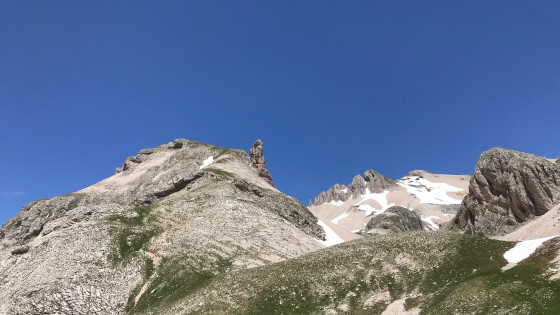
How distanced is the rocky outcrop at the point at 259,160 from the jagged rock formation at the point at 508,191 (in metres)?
74.4

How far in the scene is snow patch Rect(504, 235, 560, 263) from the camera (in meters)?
45.4

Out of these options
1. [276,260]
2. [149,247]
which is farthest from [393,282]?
[149,247]

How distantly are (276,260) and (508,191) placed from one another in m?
63.7

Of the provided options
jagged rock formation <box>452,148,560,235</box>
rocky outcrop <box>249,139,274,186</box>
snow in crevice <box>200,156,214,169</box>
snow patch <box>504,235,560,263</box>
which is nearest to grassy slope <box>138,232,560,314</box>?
snow patch <box>504,235,560,263</box>

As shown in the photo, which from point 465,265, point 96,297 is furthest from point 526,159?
point 96,297

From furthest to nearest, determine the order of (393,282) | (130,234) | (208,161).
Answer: (208,161) < (130,234) < (393,282)

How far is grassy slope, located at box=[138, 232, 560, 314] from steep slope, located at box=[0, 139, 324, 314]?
8.05 meters

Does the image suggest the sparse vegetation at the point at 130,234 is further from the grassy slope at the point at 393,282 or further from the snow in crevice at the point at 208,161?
the snow in crevice at the point at 208,161

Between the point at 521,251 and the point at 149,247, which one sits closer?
the point at 521,251

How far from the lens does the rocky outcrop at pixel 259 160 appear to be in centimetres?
14588

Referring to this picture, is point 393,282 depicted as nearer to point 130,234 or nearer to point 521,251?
point 521,251

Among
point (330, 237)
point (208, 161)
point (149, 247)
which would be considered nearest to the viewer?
point (149, 247)

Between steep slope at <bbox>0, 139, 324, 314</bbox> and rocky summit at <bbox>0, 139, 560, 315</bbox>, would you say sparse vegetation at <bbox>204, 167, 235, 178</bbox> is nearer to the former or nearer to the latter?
steep slope at <bbox>0, 139, 324, 314</bbox>

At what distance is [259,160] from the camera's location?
149625 mm
